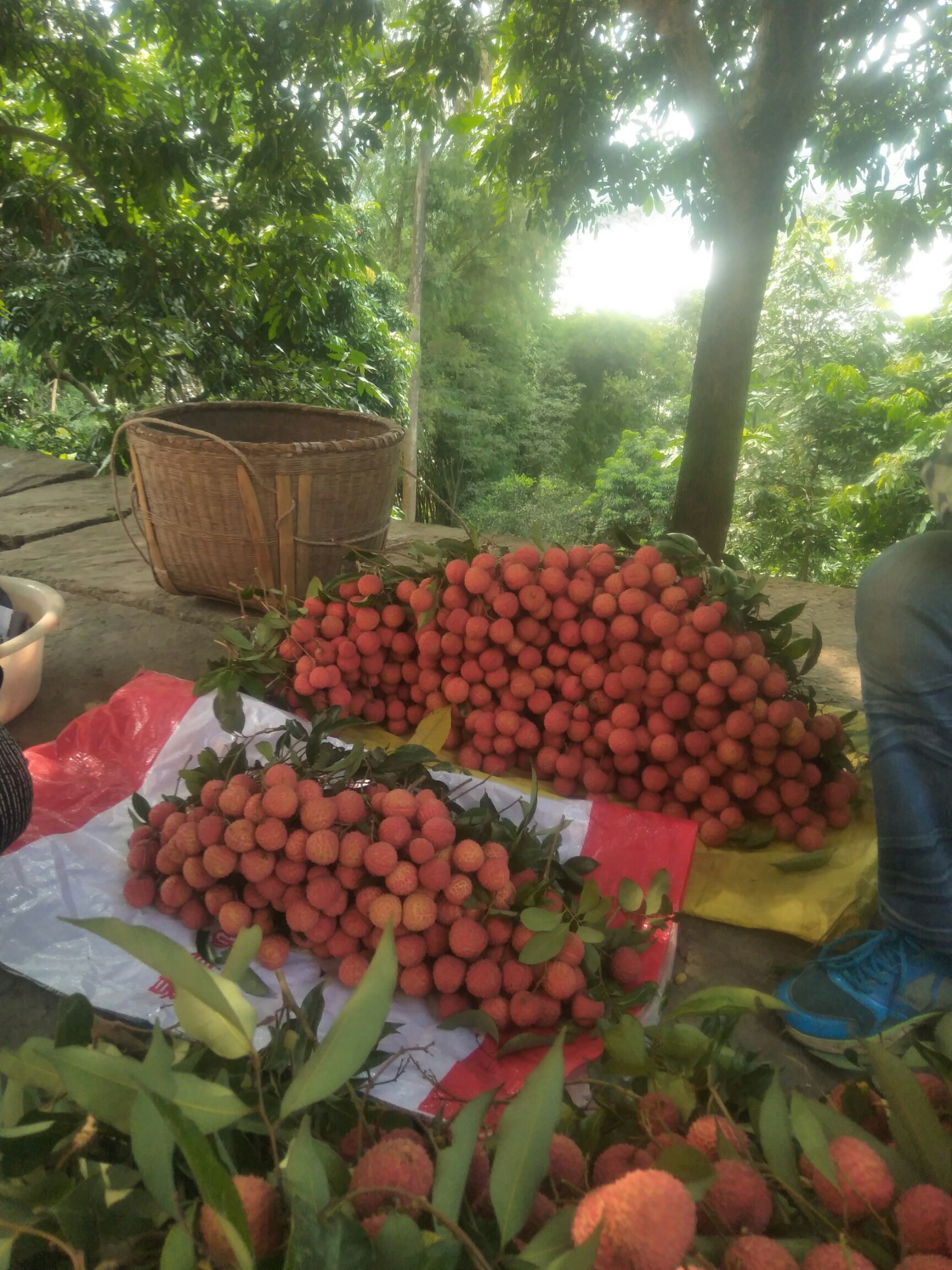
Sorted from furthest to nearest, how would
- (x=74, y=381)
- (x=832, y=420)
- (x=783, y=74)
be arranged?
(x=832, y=420) → (x=74, y=381) → (x=783, y=74)

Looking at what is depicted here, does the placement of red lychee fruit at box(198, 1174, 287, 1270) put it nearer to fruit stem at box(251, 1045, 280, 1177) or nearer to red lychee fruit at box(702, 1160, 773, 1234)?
fruit stem at box(251, 1045, 280, 1177)

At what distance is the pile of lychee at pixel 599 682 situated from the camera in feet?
4.03

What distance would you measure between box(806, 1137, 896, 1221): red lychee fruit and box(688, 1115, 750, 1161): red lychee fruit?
5 centimetres

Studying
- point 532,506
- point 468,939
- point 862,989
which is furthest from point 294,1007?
point 532,506

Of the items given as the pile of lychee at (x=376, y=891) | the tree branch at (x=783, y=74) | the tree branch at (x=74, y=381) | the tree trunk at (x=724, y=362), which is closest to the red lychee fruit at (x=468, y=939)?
the pile of lychee at (x=376, y=891)

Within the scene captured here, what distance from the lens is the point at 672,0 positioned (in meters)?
2.44

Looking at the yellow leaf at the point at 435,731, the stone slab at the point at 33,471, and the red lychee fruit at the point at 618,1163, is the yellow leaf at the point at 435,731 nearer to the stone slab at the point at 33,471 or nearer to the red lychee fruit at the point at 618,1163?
the red lychee fruit at the point at 618,1163

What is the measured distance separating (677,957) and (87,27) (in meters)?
3.82

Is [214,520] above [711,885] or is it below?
above

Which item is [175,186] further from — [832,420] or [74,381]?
[832,420]

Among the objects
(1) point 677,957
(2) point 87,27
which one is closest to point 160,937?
(1) point 677,957

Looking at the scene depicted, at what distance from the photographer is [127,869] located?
3.70 ft

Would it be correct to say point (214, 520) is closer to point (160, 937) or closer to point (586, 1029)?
point (586, 1029)

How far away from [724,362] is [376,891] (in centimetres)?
221
